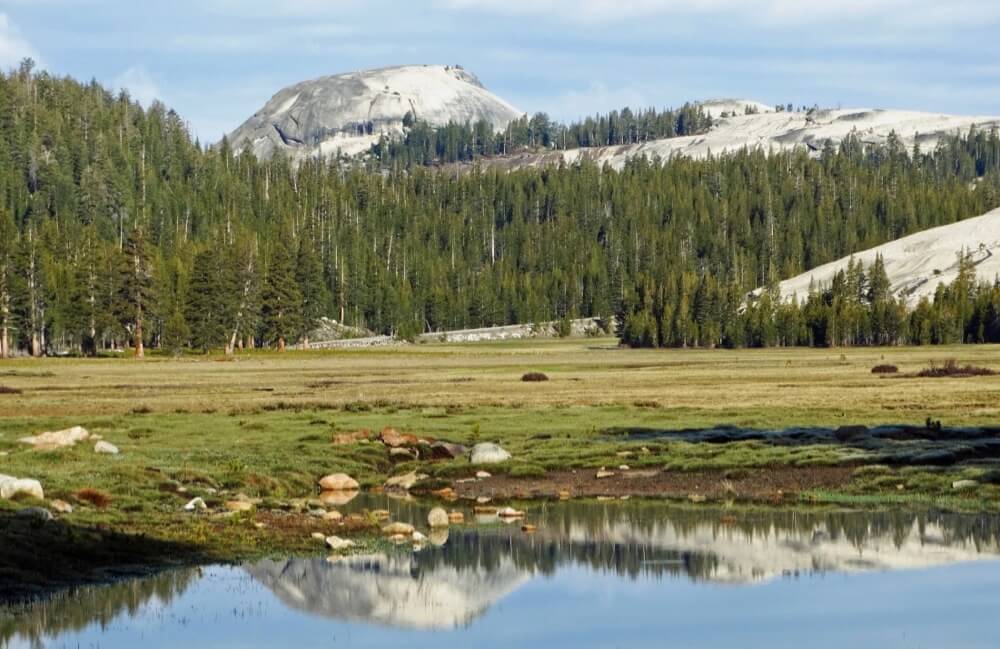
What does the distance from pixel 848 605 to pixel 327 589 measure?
11369 millimetres

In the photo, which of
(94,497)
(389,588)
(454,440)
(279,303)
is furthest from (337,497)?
(279,303)

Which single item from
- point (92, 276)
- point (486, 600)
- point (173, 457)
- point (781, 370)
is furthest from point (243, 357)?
point (486, 600)

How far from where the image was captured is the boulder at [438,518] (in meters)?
39.2

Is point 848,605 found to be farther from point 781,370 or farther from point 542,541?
point 781,370

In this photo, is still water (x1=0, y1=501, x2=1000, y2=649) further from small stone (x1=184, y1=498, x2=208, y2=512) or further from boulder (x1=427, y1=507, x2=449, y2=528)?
small stone (x1=184, y1=498, x2=208, y2=512)

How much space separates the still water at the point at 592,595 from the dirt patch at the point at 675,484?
696 cm

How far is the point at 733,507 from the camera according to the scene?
139ft

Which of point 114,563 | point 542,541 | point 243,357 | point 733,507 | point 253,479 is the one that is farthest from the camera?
point 243,357

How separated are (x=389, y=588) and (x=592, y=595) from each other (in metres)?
4.55

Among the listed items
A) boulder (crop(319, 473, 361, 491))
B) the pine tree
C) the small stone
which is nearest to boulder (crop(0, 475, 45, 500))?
the small stone

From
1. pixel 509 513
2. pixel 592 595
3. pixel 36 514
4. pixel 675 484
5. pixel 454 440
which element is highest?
pixel 36 514

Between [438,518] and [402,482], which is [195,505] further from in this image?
[402,482]

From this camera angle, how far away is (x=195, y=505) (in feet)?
129

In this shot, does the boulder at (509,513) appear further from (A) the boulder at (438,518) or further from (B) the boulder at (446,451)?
(B) the boulder at (446,451)
